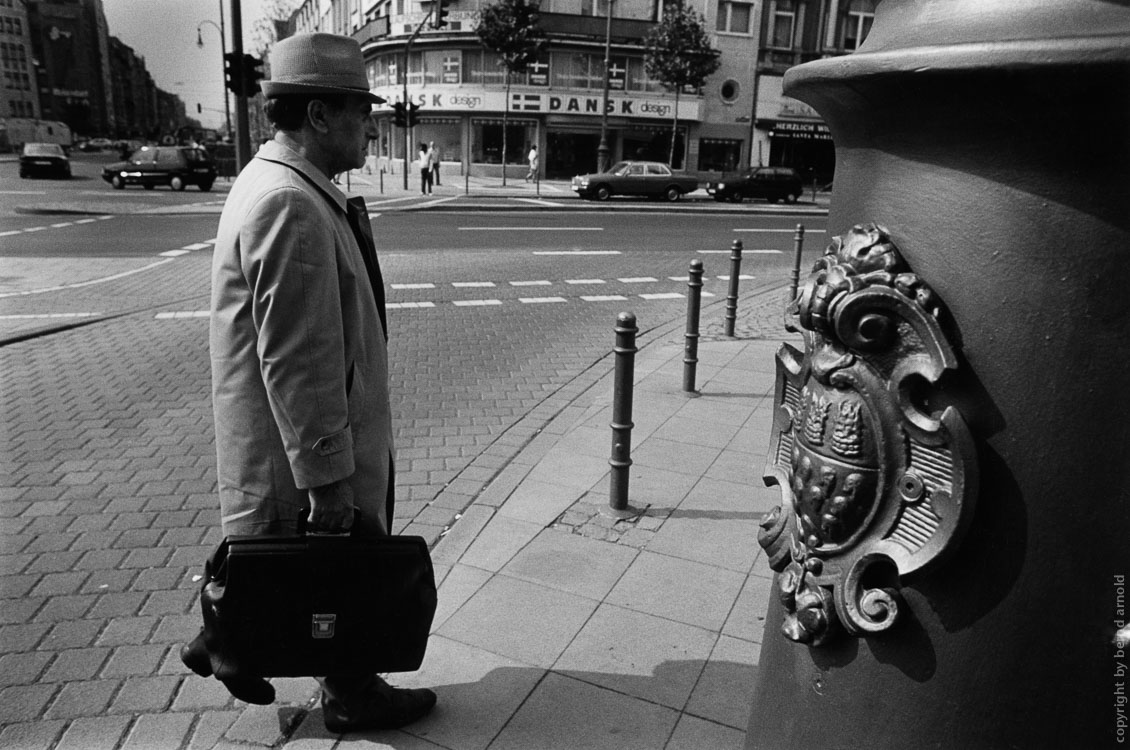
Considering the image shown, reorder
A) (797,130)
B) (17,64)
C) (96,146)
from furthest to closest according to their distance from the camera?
(96,146)
(797,130)
(17,64)

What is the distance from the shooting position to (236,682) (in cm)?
250

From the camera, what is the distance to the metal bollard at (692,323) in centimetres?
655

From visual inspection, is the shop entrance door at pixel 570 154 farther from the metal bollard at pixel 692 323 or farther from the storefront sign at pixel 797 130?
the metal bollard at pixel 692 323

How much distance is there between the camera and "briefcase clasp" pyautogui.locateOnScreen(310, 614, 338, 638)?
2400 millimetres

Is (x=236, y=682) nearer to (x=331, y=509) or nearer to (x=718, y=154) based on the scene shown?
(x=331, y=509)

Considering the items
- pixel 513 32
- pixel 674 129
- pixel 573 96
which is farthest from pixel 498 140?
pixel 674 129

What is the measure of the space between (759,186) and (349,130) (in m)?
31.3

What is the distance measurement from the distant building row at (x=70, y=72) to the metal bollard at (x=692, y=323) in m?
6.51

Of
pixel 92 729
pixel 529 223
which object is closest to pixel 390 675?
pixel 92 729

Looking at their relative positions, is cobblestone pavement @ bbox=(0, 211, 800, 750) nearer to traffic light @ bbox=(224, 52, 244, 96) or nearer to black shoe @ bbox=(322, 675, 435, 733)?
black shoe @ bbox=(322, 675, 435, 733)

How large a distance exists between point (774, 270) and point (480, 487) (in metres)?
10.7

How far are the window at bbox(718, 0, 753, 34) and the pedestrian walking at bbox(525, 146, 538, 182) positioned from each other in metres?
12.9

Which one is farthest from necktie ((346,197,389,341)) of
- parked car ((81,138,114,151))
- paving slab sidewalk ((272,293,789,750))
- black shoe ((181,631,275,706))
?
parked car ((81,138,114,151))

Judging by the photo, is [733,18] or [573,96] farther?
[733,18]
